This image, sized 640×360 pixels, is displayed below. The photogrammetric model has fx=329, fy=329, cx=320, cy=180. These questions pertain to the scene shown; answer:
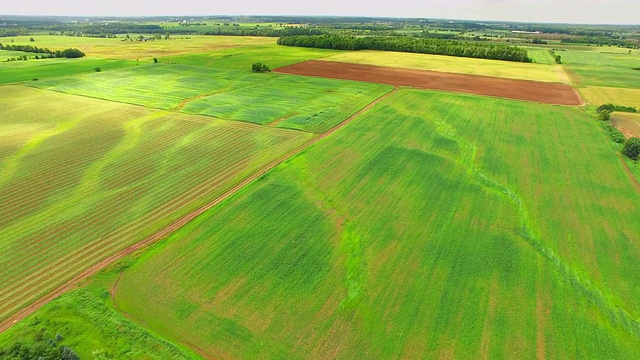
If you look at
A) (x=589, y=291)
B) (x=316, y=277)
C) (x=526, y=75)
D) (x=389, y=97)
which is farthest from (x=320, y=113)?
(x=526, y=75)

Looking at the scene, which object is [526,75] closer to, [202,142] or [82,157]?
[202,142]

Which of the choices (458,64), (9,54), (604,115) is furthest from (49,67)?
(604,115)

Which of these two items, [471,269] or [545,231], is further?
[545,231]

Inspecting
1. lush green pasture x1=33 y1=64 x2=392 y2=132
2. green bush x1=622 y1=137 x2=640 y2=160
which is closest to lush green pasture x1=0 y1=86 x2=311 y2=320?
lush green pasture x1=33 y1=64 x2=392 y2=132

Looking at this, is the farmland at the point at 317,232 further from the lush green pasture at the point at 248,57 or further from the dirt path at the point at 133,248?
the lush green pasture at the point at 248,57

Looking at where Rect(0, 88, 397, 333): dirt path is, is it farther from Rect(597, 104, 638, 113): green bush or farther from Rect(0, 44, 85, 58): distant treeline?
Rect(0, 44, 85, 58): distant treeline
